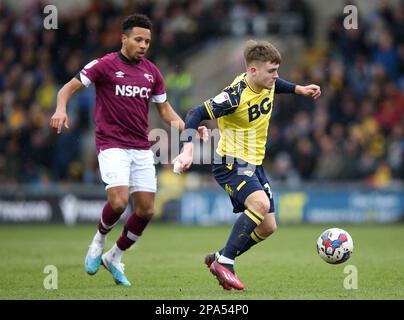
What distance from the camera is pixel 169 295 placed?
8.17 meters

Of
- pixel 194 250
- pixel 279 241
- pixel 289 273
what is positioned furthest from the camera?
pixel 279 241

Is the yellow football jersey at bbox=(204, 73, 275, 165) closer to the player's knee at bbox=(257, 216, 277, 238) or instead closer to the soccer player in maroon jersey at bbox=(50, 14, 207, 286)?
the player's knee at bbox=(257, 216, 277, 238)

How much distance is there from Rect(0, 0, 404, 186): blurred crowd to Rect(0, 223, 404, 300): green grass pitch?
257 centimetres

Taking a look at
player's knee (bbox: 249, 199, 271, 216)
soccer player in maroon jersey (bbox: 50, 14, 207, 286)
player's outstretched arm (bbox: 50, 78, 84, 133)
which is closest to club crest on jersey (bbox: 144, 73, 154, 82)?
soccer player in maroon jersey (bbox: 50, 14, 207, 286)

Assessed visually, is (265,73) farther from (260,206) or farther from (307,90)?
(260,206)

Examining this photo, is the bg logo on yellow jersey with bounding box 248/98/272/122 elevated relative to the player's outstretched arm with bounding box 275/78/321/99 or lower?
lower

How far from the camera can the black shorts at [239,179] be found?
8773 mm

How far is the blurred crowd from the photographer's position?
1989cm

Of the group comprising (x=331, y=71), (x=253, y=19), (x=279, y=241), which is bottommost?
(x=279, y=241)

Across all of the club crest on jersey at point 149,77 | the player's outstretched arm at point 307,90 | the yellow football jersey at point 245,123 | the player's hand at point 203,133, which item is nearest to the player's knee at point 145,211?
the yellow football jersey at point 245,123

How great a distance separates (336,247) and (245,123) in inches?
63.7

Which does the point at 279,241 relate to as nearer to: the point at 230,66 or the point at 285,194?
the point at 285,194
